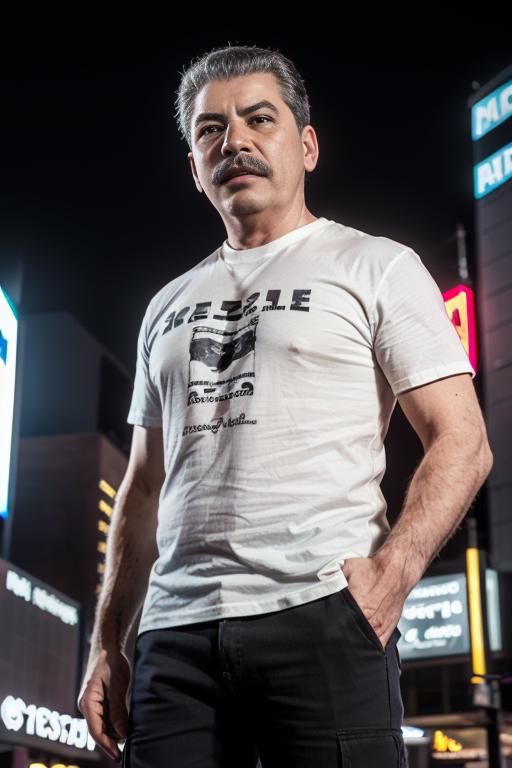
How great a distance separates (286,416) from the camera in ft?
6.51

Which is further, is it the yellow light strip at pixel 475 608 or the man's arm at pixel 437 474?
the yellow light strip at pixel 475 608

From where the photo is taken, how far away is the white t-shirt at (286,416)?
187 centimetres

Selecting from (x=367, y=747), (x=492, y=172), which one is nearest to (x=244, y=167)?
(x=367, y=747)

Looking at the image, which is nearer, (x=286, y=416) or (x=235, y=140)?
(x=286, y=416)

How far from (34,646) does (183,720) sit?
2851 cm

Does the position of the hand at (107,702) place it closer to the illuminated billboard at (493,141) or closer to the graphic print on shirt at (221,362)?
the graphic print on shirt at (221,362)

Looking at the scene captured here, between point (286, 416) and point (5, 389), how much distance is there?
15881 mm

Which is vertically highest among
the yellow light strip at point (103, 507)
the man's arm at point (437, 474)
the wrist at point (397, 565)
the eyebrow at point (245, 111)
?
the yellow light strip at point (103, 507)

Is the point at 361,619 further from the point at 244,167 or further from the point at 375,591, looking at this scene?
the point at 244,167

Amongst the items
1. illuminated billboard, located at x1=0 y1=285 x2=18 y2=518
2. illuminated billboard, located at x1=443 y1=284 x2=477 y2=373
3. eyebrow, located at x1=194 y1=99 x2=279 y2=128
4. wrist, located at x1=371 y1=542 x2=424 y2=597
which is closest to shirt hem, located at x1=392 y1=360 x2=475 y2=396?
wrist, located at x1=371 y1=542 x2=424 y2=597

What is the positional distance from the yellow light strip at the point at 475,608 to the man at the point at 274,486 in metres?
13.5

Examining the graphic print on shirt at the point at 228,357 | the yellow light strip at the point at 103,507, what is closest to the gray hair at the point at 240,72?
the graphic print on shirt at the point at 228,357

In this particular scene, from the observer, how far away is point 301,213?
245cm

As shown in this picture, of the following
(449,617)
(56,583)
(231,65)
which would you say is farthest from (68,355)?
(231,65)
